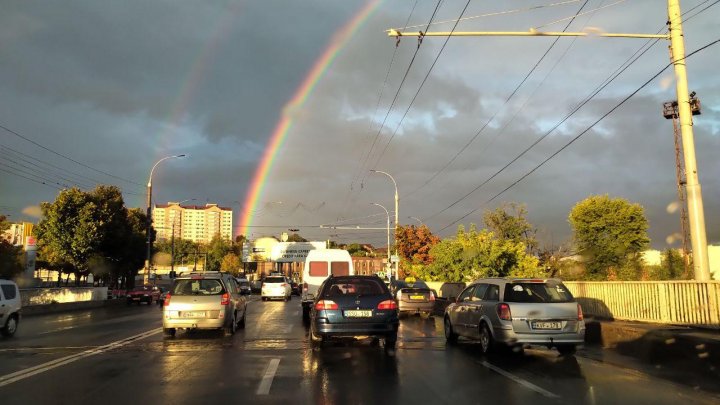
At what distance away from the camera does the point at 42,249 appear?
44.8m

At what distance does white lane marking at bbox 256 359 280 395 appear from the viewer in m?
7.49

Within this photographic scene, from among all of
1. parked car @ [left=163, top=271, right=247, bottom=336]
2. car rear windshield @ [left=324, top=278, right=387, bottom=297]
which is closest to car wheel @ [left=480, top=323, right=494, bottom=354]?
car rear windshield @ [left=324, top=278, right=387, bottom=297]

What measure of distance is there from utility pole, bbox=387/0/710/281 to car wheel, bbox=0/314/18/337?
13317 mm

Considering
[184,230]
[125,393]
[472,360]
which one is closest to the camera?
[125,393]

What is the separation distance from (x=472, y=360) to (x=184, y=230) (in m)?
125

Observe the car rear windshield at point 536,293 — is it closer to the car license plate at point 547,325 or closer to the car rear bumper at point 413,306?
the car license plate at point 547,325

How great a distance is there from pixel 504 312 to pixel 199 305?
7.71m

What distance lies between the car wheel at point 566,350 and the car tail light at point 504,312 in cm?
112

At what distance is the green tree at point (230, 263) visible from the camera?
120m

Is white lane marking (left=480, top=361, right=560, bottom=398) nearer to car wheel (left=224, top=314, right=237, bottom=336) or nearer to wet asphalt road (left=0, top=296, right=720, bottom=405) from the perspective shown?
wet asphalt road (left=0, top=296, right=720, bottom=405)

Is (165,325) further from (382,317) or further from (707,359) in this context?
(707,359)

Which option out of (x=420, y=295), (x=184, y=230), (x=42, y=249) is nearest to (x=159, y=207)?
(x=184, y=230)

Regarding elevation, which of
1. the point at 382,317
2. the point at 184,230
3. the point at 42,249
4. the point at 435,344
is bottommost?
the point at 435,344

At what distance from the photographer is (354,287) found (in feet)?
40.3
